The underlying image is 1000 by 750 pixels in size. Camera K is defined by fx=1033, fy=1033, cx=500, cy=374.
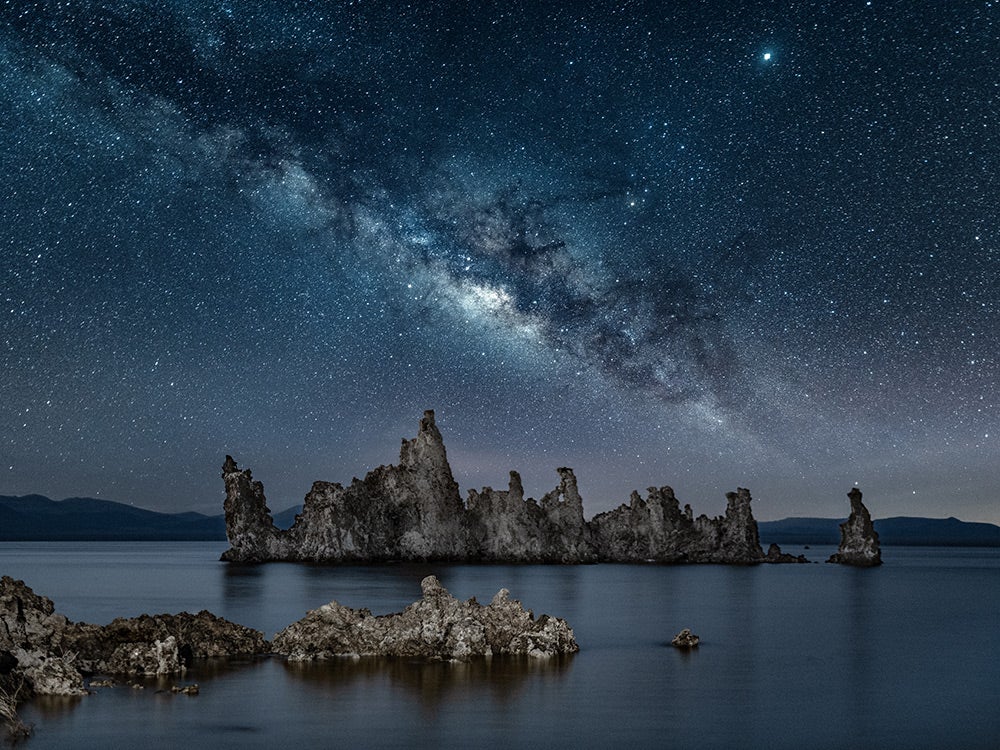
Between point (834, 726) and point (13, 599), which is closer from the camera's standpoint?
point (834, 726)

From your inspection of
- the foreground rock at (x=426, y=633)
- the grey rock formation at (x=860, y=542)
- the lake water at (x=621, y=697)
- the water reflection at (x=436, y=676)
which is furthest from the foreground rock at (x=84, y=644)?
the grey rock formation at (x=860, y=542)

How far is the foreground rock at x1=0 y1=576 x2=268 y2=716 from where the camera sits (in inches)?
1003

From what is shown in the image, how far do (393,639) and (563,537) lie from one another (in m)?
117

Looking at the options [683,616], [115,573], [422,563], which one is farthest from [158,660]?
[422,563]

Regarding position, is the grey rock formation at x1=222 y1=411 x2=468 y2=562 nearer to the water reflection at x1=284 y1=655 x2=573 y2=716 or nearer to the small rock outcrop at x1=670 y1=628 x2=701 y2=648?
the small rock outcrop at x1=670 y1=628 x2=701 y2=648

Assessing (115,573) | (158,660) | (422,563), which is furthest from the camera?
(422,563)

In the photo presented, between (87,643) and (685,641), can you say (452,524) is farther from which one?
(87,643)

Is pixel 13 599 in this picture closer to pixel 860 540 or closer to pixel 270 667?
pixel 270 667

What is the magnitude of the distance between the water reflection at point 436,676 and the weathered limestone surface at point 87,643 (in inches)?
118

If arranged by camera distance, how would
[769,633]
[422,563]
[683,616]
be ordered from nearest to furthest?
[769,633] < [683,616] < [422,563]

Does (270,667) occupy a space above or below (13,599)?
below

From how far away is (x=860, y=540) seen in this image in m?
152

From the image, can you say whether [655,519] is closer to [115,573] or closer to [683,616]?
[115,573]

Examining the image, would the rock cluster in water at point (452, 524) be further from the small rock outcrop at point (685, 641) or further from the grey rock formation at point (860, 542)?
the small rock outcrop at point (685, 641)
